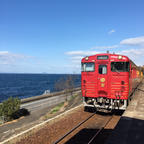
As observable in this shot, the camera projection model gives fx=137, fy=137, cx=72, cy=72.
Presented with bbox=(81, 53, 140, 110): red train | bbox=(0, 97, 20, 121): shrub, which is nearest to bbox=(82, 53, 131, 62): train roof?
bbox=(81, 53, 140, 110): red train

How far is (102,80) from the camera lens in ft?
32.3

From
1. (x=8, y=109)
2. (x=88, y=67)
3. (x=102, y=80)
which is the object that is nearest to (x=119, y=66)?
(x=102, y=80)

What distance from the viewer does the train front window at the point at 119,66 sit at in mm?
Answer: 9141

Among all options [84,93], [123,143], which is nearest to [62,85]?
[84,93]

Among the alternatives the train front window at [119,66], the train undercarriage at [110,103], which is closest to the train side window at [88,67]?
the train front window at [119,66]

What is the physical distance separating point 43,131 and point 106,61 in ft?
20.0

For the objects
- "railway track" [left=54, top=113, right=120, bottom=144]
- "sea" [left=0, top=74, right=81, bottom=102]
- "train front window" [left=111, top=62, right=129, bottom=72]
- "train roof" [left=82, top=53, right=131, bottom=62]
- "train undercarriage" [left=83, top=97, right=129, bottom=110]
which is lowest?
"sea" [left=0, top=74, right=81, bottom=102]

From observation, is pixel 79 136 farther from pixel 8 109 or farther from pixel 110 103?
pixel 8 109

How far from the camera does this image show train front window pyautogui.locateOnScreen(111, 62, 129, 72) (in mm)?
9141

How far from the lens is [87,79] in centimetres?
1036

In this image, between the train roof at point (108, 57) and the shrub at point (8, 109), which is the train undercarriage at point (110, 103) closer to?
the train roof at point (108, 57)

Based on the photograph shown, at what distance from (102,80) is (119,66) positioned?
4.98ft

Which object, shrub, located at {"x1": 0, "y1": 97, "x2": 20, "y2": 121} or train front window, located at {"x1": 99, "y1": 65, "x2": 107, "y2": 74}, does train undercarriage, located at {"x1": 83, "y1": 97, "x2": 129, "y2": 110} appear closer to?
train front window, located at {"x1": 99, "y1": 65, "x2": 107, "y2": 74}

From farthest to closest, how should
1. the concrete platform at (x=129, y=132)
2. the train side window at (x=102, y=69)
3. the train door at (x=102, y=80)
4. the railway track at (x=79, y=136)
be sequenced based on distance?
the train side window at (x=102, y=69), the train door at (x=102, y=80), the railway track at (x=79, y=136), the concrete platform at (x=129, y=132)
